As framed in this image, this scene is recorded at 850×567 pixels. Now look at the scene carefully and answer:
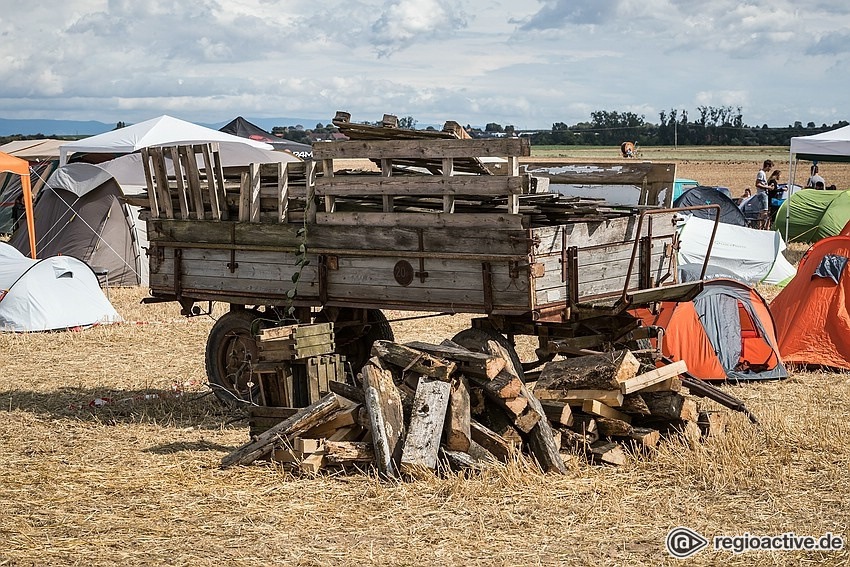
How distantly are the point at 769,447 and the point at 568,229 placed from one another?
7.37 feet

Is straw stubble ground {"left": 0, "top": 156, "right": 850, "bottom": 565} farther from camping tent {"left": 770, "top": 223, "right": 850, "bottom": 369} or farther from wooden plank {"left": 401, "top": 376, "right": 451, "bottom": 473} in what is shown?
camping tent {"left": 770, "top": 223, "right": 850, "bottom": 369}

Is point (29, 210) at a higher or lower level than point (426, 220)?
lower

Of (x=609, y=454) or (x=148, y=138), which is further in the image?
(x=148, y=138)

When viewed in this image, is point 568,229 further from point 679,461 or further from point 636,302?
point 679,461

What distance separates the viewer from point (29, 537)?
19.8 feet

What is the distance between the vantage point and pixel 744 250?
17969mm

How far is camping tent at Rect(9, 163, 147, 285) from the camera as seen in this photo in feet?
61.5

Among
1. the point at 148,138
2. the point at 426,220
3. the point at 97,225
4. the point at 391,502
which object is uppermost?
the point at 148,138

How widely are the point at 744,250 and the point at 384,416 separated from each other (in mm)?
12363

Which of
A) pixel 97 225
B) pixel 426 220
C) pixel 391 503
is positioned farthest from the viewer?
pixel 97 225

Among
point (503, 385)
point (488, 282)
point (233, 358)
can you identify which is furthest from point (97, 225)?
point (503, 385)

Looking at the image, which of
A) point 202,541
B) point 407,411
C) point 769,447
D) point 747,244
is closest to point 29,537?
point 202,541

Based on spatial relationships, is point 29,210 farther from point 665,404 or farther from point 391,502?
point 665,404

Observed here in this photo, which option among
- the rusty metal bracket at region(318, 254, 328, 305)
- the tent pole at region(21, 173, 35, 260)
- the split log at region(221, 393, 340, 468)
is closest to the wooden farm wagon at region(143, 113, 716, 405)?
the rusty metal bracket at region(318, 254, 328, 305)
